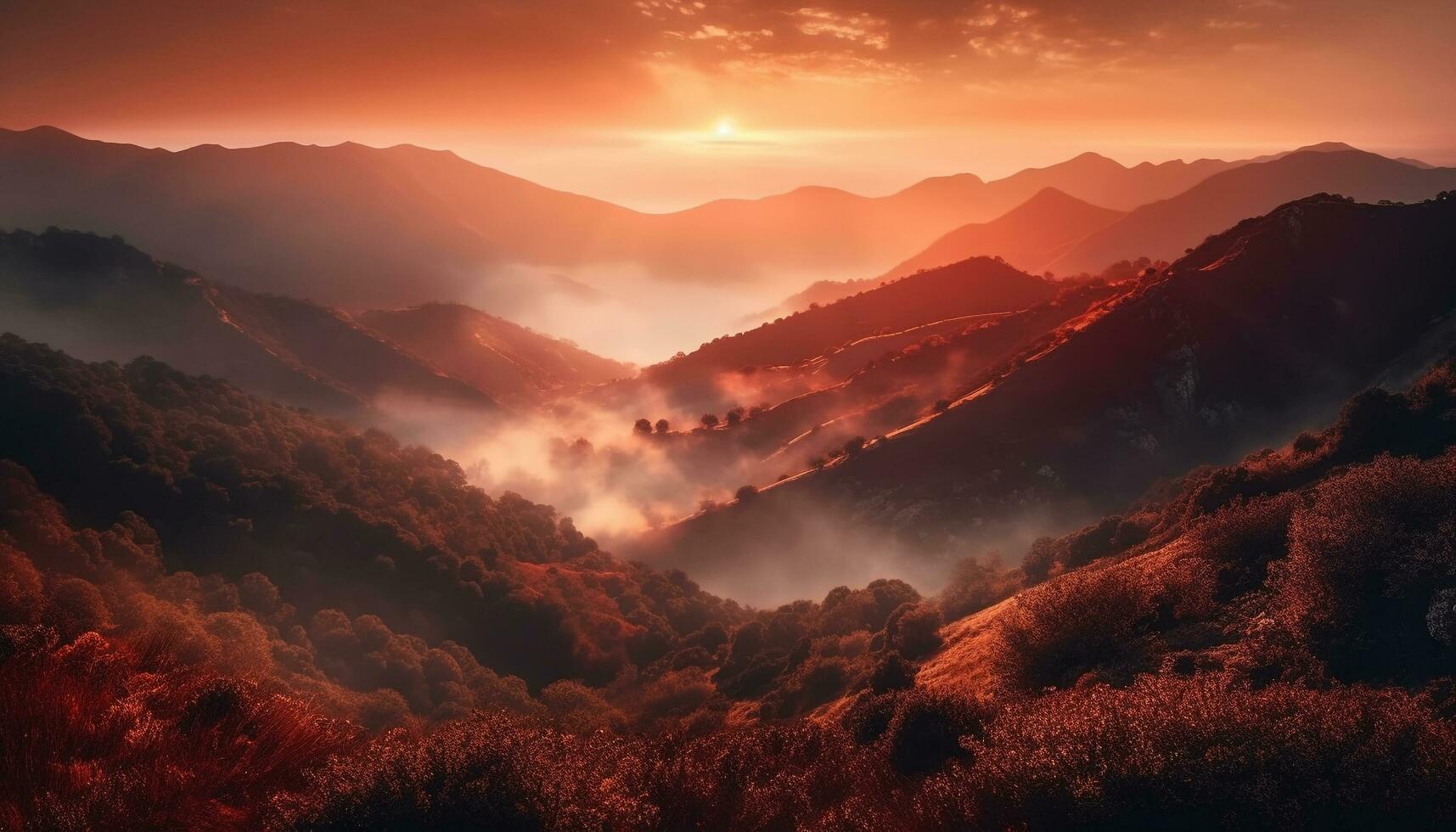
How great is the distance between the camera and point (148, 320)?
11231 cm

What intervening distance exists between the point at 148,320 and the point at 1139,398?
410 ft

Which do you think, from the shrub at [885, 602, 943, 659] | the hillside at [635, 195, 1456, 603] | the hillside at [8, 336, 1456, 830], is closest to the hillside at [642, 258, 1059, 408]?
the hillside at [635, 195, 1456, 603]

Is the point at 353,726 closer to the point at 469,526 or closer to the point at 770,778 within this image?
the point at 770,778

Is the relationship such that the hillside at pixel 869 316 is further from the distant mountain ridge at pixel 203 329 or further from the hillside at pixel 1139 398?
the hillside at pixel 1139 398

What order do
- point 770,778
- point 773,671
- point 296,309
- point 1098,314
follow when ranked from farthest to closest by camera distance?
point 296,309 → point 1098,314 → point 773,671 → point 770,778

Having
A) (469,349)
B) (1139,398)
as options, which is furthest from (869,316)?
(469,349)

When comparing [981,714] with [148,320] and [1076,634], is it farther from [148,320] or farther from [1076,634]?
[148,320]

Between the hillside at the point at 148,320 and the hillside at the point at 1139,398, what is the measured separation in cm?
7291

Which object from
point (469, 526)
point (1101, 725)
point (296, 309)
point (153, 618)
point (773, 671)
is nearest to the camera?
point (1101, 725)

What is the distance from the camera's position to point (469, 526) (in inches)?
2163

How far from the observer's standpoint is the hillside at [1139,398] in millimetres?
62625

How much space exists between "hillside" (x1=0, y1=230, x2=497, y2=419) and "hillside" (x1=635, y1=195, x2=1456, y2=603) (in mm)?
72906

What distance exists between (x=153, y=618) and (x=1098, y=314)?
72.9m

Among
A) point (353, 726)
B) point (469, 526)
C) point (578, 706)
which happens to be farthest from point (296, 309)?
point (353, 726)
